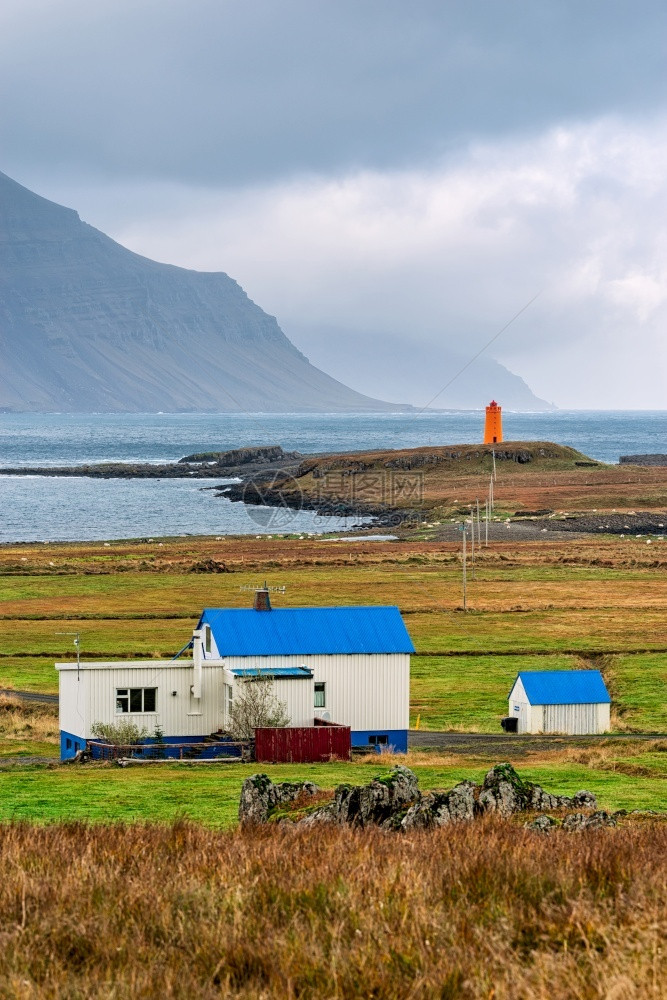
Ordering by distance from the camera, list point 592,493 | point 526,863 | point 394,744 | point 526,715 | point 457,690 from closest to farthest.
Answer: point 526,863 < point 394,744 < point 526,715 < point 457,690 < point 592,493

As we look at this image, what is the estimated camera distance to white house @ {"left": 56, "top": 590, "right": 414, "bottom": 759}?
3591 centimetres

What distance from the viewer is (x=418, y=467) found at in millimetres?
180250

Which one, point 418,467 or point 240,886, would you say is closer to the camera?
point 240,886

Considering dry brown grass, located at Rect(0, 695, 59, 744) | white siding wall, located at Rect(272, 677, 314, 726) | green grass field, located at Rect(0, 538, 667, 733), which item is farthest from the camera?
green grass field, located at Rect(0, 538, 667, 733)

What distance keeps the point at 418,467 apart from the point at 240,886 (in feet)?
562

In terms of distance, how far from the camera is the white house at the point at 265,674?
35.9 meters

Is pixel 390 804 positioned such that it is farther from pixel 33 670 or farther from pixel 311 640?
pixel 33 670

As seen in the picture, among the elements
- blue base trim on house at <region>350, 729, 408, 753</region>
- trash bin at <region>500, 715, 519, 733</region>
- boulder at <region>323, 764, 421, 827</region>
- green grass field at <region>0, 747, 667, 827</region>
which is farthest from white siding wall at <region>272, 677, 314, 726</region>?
boulder at <region>323, 764, 421, 827</region>

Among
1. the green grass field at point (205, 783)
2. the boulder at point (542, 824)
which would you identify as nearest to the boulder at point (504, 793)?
the boulder at point (542, 824)

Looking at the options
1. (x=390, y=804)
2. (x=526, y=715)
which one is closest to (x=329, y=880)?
(x=390, y=804)

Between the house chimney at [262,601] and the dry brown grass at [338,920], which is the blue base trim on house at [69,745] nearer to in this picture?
the house chimney at [262,601]

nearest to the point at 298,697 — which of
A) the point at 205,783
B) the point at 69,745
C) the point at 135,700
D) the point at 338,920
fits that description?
the point at 135,700

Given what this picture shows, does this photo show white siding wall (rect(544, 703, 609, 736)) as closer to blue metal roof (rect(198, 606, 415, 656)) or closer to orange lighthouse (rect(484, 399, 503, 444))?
blue metal roof (rect(198, 606, 415, 656))

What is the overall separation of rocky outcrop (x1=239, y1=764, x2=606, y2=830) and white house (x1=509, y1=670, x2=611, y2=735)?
22.0m
